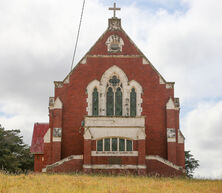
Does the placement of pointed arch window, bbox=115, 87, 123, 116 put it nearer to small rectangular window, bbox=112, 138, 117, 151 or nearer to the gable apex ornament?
the gable apex ornament

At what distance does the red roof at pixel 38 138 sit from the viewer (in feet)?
153

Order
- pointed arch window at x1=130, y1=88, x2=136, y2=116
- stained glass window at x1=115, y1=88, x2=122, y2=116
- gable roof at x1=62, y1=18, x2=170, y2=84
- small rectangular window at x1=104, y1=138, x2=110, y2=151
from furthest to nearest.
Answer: gable roof at x1=62, y1=18, x2=170, y2=84 < stained glass window at x1=115, y1=88, x2=122, y2=116 < pointed arch window at x1=130, y1=88, x2=136, y2=116 < small rectangular window at x1=104, y1=138, x2=110, y2=151

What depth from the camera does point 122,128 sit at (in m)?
30.4

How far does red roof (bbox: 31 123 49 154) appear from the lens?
1838 inches

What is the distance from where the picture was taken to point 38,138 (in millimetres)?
49688

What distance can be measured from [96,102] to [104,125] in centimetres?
449

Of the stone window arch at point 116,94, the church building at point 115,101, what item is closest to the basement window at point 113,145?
the church building at point 115,101

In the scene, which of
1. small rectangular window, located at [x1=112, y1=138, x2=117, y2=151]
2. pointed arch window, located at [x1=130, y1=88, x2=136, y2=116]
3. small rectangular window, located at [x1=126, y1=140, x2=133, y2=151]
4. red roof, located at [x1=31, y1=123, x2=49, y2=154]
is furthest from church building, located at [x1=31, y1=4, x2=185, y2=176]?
red roof, located at [x1=31, y1=123, x2=49, y2=154]

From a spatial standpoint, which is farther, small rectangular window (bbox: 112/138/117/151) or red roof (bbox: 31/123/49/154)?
red roof (bbox: 31/123/49/154)

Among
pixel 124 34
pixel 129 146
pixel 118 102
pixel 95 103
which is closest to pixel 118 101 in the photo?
pixel 118 102

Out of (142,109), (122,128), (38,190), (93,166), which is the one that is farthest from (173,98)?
(38,190)

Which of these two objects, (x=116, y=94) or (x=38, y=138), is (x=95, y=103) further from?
(x=38, y=138)

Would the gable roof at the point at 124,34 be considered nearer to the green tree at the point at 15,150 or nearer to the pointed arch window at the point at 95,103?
the pointed arch window at the point at 95,103

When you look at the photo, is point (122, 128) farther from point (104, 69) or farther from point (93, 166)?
point (104, 69)
